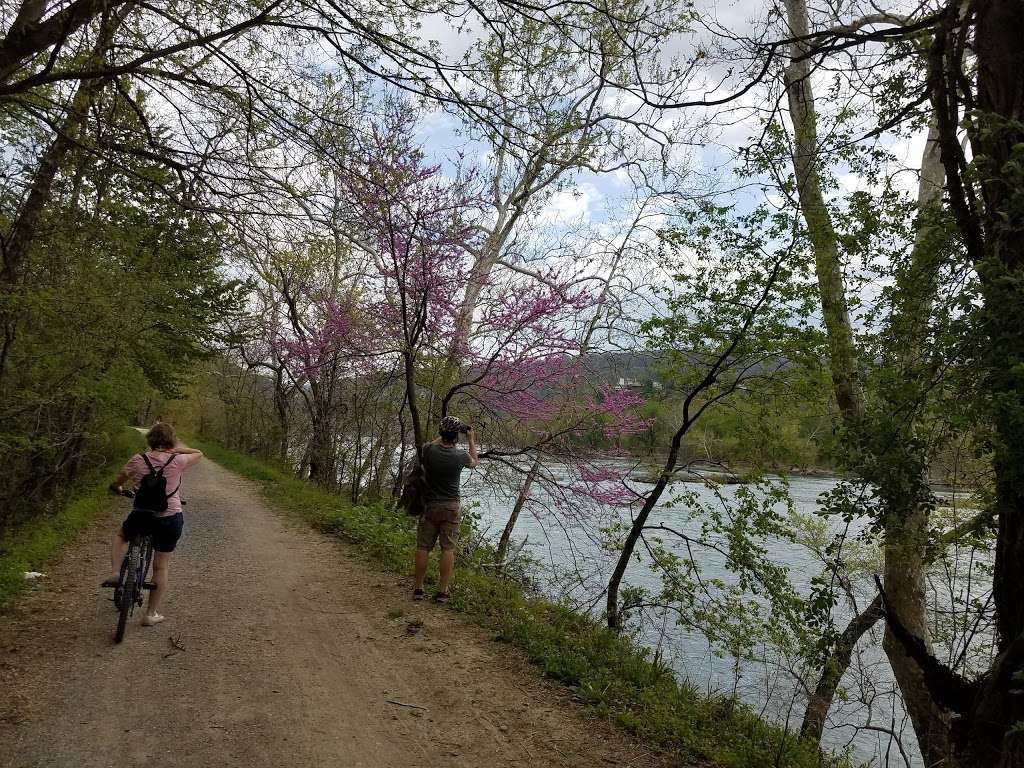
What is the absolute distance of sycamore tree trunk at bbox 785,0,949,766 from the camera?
274 inches

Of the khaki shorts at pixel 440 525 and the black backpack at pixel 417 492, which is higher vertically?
the black backpack at pixel 417 492

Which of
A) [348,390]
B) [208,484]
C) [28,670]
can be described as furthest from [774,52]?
[208,484]

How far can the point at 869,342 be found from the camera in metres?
5.25

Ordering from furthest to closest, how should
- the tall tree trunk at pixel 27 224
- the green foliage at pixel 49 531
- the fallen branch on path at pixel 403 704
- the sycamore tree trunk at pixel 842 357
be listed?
the sycamore tree trunk at pixel 842 357
the green foliage at pixel 49 531
the tall tree trunk at pixel 27 224
the fallen branch on path at pixel 403 704

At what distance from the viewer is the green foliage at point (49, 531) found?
6.80m

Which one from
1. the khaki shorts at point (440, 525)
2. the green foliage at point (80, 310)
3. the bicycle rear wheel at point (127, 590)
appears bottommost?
the bicycle rear wheel at point (127, 590)

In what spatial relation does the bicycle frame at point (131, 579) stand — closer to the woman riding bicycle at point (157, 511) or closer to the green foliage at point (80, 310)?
the woman riding bicycle at point (157, 511)

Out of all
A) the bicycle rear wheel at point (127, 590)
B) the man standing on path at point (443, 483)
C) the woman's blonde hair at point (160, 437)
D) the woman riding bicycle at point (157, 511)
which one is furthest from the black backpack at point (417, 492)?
→ the bicycle rear wheel at point (127, 590)

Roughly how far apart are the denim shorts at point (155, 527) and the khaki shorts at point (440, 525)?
88.4 inches

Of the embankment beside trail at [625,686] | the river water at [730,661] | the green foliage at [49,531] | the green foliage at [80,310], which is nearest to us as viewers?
the embankment beside trail at [625,686]

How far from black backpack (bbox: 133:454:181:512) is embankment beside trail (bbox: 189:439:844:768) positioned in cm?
292

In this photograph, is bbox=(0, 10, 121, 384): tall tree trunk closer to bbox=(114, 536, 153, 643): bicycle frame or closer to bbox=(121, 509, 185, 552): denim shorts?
bbox=(121, 509, 185, 552): denim shorts

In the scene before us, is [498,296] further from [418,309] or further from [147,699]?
[147,699]

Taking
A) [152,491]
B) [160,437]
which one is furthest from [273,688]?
[160,437]
